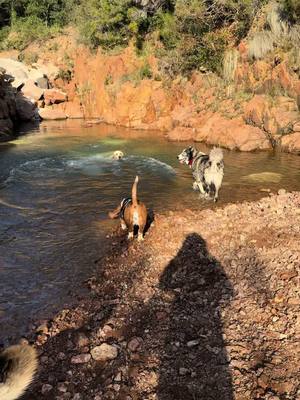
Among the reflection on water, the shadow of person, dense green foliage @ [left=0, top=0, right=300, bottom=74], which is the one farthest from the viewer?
dense green foliage @ [left=0, top=0, right=300, bottom=74]

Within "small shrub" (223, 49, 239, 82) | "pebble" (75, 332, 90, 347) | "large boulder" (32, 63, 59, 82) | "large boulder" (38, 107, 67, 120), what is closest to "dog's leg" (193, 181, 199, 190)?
"pebble" (75, 332, 90, 347)

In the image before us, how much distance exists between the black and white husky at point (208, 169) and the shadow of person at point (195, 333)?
4075mm

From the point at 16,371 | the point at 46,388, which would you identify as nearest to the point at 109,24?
the point at 46,388

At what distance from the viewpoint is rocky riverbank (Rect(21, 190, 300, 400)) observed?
14.8ft

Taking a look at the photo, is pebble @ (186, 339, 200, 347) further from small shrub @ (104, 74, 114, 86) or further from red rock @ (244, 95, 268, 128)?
small shrub @ (104, 74, 114, 86)

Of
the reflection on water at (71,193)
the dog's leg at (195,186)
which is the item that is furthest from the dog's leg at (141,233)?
the dog's leg at (195,186)

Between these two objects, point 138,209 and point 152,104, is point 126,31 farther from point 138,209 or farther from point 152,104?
point 138,209

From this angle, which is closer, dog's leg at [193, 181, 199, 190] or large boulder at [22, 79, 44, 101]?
dog's leg at [193, 181, 199, 190]

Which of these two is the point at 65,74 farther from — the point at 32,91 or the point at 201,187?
the point at 201,187

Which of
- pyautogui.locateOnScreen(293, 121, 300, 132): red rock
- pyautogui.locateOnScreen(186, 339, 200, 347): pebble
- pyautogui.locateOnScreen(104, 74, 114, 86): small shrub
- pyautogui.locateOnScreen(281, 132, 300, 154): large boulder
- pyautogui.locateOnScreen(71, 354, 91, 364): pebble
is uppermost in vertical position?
pyautogui.locateOnScreen(104, 74, 114, 86): small shrub

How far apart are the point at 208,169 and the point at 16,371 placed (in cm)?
874

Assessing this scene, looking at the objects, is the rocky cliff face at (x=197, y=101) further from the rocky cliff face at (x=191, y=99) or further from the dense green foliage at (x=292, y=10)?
the dense green foliage at (x=292, y=10)

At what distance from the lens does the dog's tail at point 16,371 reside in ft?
10.6

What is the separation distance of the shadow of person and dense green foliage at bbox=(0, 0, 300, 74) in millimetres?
17422
